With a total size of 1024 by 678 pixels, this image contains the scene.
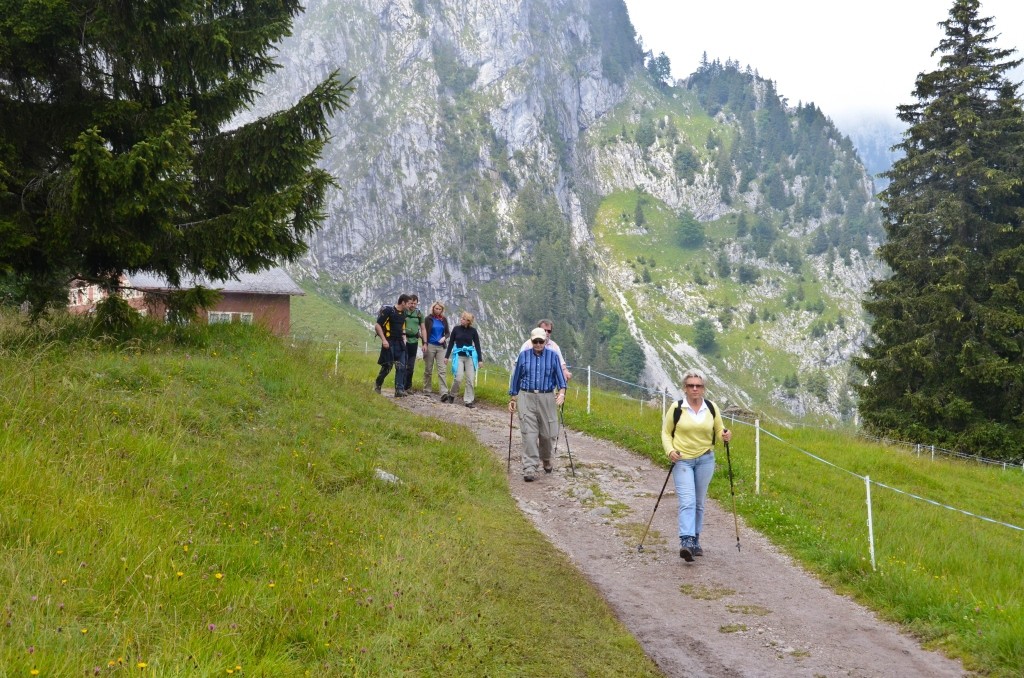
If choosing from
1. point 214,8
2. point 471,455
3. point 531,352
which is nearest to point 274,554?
point 471,455

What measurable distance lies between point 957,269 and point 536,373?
2055cm

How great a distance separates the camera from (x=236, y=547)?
5.75 m

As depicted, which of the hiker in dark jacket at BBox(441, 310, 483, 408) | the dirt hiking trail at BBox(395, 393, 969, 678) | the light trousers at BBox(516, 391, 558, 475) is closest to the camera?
the dirt hiking trail at BBox(395, 393, 969, 678)

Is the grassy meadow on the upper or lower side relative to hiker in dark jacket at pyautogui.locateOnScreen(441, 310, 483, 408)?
lower

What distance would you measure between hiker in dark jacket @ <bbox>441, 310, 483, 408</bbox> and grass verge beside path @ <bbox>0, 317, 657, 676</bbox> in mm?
8034

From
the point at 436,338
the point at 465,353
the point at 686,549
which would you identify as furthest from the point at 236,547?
the point at 436,338

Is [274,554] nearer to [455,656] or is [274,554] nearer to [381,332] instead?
[455,656]

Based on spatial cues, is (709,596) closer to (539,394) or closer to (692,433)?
(692,433)

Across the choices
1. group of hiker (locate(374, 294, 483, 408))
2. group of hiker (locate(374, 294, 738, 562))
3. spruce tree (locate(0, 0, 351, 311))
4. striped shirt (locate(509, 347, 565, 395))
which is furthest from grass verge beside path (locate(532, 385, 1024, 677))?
spruce tree (locate(0, 0, 351, 311))

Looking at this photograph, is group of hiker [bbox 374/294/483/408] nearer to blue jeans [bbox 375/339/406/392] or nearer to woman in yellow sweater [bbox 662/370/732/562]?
blue jeans [bbox 375/339/406/392]

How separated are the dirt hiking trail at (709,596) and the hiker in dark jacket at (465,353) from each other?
21.2 feet

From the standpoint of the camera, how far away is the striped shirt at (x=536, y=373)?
1261 cm

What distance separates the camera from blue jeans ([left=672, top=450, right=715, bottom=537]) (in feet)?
28.9

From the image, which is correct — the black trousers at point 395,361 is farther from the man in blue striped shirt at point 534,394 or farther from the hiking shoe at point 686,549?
the hiking shoe at point 686,549
